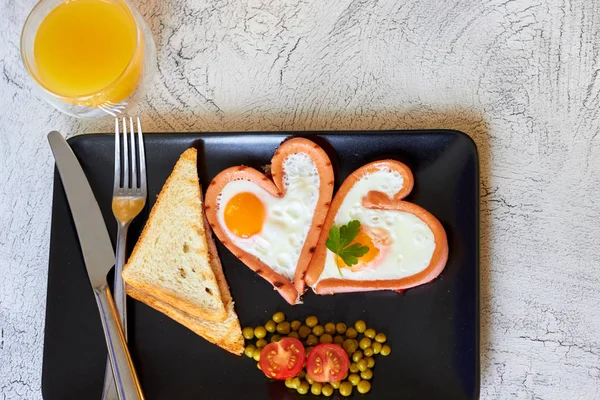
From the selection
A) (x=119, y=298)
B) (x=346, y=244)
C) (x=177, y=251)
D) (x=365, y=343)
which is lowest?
(x=365, y=343)

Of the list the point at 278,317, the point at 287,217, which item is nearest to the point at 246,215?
the point at 287,217

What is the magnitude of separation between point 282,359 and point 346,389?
335 millimetres

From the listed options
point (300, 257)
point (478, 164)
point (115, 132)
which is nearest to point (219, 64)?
point (115, 132)

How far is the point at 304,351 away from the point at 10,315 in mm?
1631

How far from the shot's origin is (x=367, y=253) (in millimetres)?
2682

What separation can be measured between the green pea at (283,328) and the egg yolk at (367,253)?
398mm

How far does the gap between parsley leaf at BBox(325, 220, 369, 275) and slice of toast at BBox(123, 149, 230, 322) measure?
610 mm


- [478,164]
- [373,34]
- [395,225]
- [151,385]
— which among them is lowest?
[151,385]

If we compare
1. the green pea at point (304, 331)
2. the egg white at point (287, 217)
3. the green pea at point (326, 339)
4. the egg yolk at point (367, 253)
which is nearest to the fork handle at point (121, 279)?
the egg white at point (287, 217)

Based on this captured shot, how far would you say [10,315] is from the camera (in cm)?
307

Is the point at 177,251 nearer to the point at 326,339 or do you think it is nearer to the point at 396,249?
the point at 326,339

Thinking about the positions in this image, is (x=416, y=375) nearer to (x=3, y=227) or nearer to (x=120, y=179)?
(x=120, y=179)

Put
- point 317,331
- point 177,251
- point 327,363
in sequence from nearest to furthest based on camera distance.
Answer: point 327,363, point 317,331, point 177,251

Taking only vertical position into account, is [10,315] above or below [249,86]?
below
